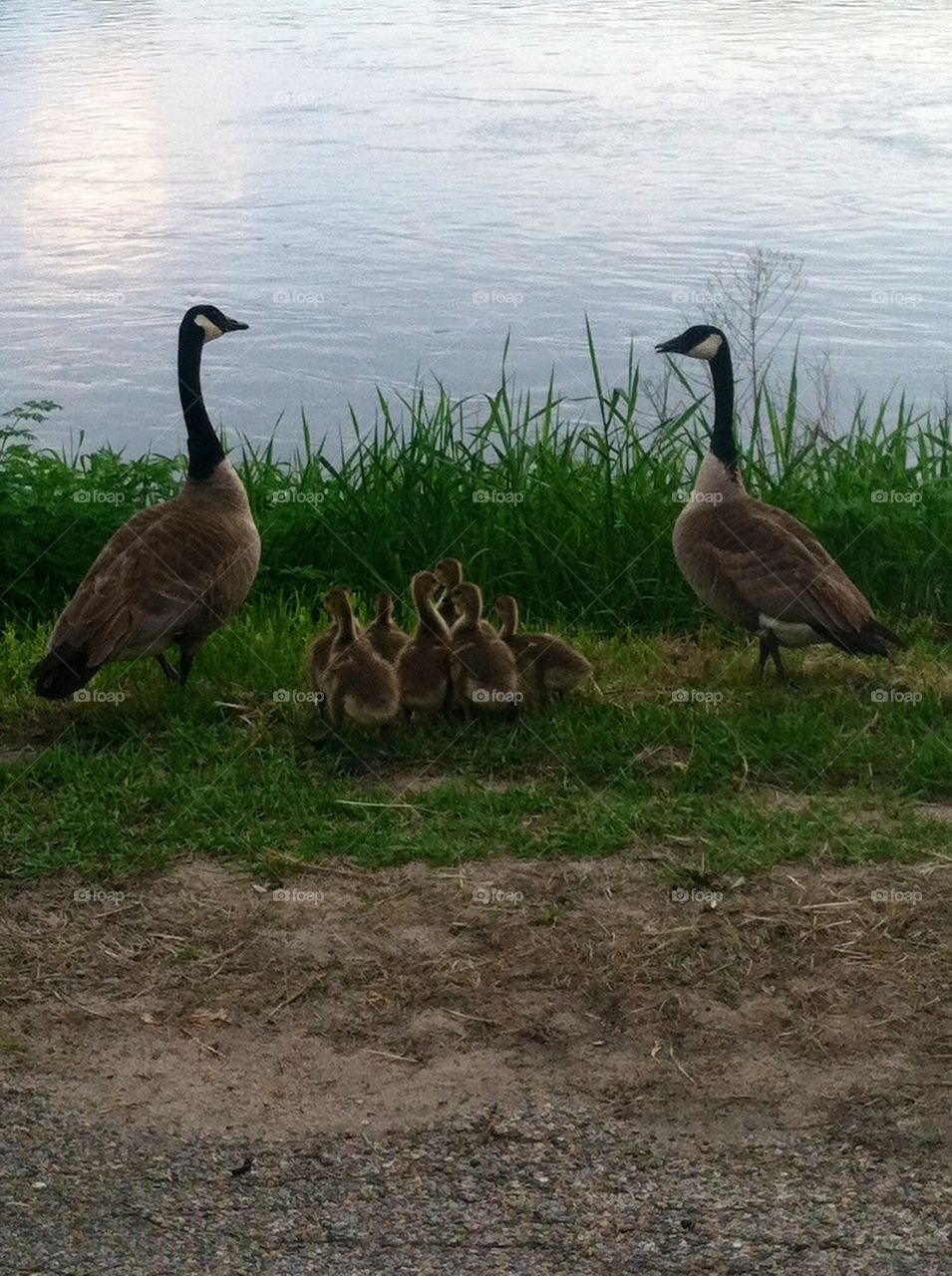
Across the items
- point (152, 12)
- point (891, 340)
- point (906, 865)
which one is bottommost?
point (906, 865)

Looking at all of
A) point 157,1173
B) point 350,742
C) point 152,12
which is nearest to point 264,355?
point 350,742

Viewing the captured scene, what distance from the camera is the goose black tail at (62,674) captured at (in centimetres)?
720

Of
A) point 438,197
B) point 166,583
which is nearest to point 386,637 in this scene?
point 166,583

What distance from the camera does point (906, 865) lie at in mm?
6102

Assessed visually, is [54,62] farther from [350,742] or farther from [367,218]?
[350,742]

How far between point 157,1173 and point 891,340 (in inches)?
564

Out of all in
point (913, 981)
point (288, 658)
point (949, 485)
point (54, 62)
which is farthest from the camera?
point (54, 62)

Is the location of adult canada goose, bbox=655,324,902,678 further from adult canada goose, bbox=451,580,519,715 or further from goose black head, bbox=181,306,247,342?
goose black head, bbox=181,306,247,342

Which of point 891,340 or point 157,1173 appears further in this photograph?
point 891,340

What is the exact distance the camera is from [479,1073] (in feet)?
16.0

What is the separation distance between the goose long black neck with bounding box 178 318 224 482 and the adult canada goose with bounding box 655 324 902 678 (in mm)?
2484

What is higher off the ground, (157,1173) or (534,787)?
(534,787)

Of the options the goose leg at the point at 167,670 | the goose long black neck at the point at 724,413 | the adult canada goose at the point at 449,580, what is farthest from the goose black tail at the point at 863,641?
the goose leg at the point at 167,670

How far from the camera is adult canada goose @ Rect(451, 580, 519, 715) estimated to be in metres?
7.20
